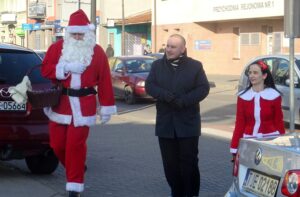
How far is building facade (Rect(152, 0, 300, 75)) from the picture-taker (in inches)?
1222

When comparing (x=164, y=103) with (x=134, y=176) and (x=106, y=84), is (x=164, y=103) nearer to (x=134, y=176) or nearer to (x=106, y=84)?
(x=106, y=84)

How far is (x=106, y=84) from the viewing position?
658 centimetres

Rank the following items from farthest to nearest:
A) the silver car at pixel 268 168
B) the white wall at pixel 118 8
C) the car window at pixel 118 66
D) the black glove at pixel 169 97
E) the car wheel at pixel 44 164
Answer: the white wall at pixel 118 8 < the car window at pixel 118 66 < the car wheel at pixel 44 164 < the black glove at pixel 169 97 < the silver car at pixel 268 168

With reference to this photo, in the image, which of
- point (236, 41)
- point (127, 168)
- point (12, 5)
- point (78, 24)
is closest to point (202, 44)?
point (236, 41)

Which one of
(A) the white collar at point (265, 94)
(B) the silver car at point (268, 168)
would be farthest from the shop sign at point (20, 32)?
(B) the silver car at point (268, 168)

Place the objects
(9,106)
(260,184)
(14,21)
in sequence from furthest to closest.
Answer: (14,21)
(9,106)
(260,184)

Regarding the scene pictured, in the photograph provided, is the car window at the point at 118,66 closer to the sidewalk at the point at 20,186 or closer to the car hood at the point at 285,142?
the sidewalk at the point at 20,186

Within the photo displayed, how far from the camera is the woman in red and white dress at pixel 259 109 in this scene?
613 centimetres

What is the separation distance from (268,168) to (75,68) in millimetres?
2820

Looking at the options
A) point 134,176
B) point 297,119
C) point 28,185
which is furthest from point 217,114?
point 28,185

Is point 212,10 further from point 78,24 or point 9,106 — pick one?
point 78,24

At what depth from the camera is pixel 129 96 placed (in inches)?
782

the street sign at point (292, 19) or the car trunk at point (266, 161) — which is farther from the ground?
the street sign at point (292, 19)

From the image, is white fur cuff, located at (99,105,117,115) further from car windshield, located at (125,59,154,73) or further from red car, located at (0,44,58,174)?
car windshield, located at (125,59,154,73)
